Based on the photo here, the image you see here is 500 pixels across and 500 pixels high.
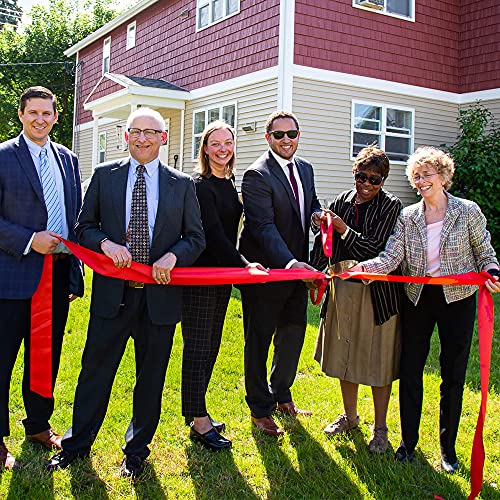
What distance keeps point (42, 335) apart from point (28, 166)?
1032 millimetres

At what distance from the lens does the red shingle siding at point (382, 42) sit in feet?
38.6

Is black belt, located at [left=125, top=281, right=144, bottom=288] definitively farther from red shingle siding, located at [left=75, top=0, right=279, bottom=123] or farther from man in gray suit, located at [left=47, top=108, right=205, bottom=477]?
red shingle siding, located at [left=75, top=0, right=279, bottom=123]

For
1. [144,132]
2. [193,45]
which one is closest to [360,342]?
[144,132]

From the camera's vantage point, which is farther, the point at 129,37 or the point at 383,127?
the point at 129,37

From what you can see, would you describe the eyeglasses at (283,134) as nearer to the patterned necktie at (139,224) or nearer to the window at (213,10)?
the patterned necktie at (139,224)

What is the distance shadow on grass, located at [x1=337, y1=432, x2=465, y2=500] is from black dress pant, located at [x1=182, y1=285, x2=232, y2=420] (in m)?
1.05

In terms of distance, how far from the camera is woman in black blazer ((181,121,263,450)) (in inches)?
153

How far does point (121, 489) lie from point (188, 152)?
40.3 ft

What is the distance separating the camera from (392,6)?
42.6 ft

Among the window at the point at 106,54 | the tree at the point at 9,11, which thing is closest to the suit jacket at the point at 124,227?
the window at the point at 106,54

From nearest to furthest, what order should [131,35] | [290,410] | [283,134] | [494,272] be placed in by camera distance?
1. [494,272]
2. [283,134]
3. [290,410]
4. [131,35]

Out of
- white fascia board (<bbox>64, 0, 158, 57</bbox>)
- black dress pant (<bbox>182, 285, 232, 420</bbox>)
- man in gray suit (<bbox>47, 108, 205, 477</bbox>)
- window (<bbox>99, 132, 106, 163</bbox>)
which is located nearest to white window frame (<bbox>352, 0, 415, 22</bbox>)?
white fascia board (<bbox>64, 0, 158, 57</bbox>)

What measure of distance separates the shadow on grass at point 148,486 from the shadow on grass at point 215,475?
21 cm

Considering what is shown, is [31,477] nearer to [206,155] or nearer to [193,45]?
[206,155]
